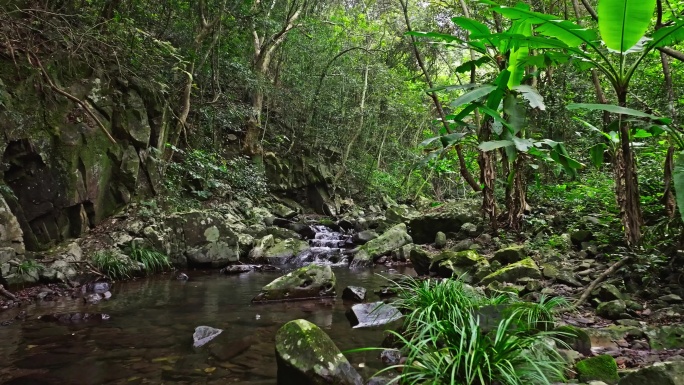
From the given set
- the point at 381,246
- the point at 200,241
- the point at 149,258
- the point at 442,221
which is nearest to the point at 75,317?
the point at 149,258

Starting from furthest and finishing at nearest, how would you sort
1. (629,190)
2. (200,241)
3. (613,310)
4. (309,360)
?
(200,241)
(629,190)
(613,310)
(309,360)

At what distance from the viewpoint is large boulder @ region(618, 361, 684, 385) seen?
2076 millimetres

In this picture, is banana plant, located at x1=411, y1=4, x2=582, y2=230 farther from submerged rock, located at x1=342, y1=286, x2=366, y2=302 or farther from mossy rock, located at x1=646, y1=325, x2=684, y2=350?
submerged rock, located at x1=342, y1=286, x2=366, y2=302

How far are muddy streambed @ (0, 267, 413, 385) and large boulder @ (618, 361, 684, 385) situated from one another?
6.55ft

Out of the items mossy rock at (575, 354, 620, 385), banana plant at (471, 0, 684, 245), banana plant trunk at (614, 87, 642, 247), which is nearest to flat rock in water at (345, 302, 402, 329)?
mossy rock at (575, 354, 620, 385)

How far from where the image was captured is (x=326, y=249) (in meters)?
12.2

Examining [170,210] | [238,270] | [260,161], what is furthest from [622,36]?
[260,161]

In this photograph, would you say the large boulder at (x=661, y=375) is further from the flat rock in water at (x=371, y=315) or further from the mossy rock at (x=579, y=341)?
the flat rock in water at (x=371, y=315)

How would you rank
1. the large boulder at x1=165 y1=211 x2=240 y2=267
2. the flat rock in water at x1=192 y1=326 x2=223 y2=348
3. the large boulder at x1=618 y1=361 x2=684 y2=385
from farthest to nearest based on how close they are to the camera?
the large boulder at x1=165 y1=211 x2=240 y2=267 < the flat rock in water at x1=192 y1=326 x2=223 y2=348 < the large boulder at x1=618 y1=361 x2=684 y2=385

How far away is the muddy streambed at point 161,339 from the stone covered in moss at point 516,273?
198 cm

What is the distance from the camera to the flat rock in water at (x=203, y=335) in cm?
449

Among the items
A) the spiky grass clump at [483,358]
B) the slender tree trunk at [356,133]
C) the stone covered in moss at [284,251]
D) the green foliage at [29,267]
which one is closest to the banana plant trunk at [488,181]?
the stone covered in moss at [284,251]

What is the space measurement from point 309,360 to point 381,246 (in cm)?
778

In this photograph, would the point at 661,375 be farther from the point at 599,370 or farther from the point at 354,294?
the point at 354,294
